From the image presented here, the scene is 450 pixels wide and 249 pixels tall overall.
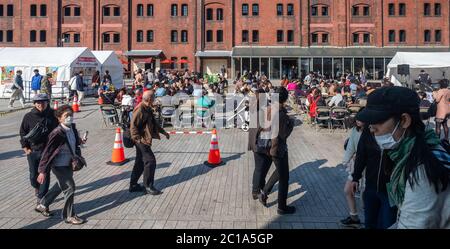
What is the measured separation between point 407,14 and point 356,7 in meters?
5.96

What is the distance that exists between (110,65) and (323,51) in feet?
87.7

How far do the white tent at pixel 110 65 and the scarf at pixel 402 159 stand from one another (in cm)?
3029

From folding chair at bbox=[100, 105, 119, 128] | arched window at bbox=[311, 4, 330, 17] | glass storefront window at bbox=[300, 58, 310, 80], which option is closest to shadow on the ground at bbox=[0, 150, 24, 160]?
folding chair at bbox=[100, 105, 119, 128]

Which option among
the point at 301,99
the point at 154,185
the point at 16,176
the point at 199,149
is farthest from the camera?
the point at 301,99

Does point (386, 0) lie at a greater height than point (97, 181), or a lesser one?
greater

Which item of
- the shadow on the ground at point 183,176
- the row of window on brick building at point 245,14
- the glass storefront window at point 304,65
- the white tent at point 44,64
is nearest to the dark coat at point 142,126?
the shadow on the ground at point 183,176

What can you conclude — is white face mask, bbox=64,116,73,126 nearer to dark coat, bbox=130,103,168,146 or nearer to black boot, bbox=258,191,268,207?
dark coat, bbox=130,103,168,146

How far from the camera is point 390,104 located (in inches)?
99.3

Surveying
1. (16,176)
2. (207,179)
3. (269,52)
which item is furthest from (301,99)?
(269,52)

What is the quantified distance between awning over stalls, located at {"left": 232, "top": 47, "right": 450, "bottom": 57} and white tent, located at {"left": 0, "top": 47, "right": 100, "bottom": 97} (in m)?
24.4

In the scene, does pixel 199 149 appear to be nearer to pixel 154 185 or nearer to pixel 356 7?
pixel 154 185
